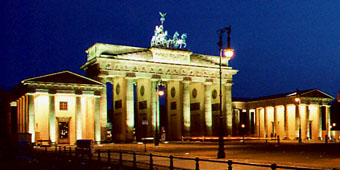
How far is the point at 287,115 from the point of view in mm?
84438

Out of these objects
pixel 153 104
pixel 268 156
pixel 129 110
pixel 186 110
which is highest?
pixel 153 104

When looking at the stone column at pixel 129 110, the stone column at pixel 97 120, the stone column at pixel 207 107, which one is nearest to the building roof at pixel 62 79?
the stone column at pixel 97 120

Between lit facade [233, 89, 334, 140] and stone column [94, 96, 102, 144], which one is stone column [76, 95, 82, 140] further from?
lit facade [233, 89, 334, 140]

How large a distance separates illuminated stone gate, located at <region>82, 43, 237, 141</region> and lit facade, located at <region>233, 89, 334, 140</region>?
9279 millimetres

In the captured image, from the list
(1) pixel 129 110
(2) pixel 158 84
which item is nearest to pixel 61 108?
(1) pixel 129 110

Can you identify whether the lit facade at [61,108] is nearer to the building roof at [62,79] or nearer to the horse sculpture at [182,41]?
the building roof at [62,79]

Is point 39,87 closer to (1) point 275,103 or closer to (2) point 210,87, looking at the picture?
(2) point 210,87

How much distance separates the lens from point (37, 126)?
64375 mm

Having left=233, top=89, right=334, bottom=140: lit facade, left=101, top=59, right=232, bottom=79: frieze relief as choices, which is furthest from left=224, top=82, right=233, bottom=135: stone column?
left=233, top=89, right=334, bottom=140: lit facade

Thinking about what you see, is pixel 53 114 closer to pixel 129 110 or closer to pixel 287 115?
pixel 129 110

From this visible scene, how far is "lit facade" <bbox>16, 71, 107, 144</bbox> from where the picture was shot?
2314 inches

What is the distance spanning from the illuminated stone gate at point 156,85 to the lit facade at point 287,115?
9279 mm

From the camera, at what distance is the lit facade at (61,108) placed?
58.8 metres

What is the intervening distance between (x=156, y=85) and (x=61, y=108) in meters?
18.8
